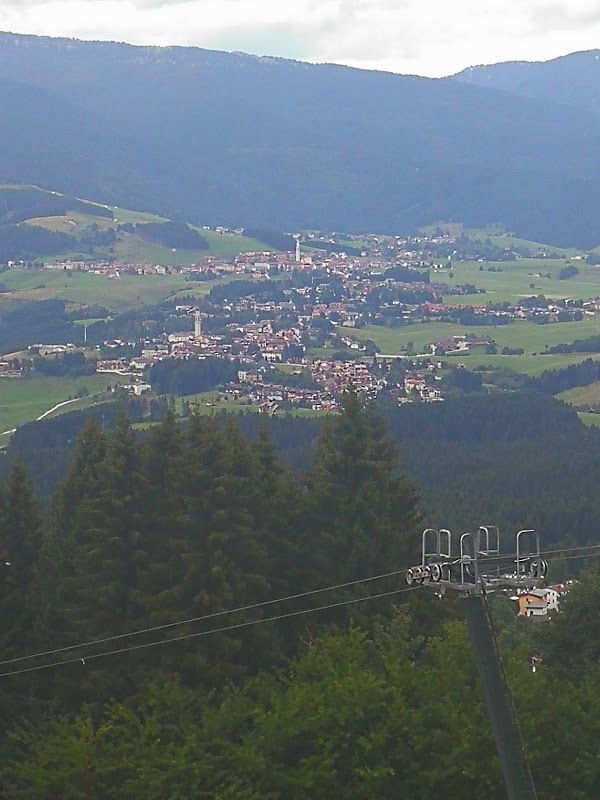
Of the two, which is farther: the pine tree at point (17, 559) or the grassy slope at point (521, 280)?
the grassy slope at point (521, 280)

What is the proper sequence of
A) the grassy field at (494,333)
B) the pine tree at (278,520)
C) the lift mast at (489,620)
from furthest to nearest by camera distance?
the grassy field at (494,333) < the pine tree at (278,520) < the lift mast at (489,620)

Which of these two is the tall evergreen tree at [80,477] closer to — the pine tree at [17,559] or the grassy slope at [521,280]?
the pine tree at [17,559]

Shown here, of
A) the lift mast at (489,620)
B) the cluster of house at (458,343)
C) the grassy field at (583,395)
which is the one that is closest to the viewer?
the lift mast at (489,620)

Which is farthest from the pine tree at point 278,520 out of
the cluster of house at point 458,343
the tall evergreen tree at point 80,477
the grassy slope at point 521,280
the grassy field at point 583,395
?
the grassy slope at point 521,280

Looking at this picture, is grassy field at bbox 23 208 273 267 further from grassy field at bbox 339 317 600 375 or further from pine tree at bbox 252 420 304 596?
pine tree at bbox 252 420 304 596

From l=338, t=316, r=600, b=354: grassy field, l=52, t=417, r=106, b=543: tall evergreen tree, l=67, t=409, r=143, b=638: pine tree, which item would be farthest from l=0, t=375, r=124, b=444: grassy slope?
l=67, t=409, r=143, b=638: pine tree

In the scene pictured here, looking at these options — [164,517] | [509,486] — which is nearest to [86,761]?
[164,517]
